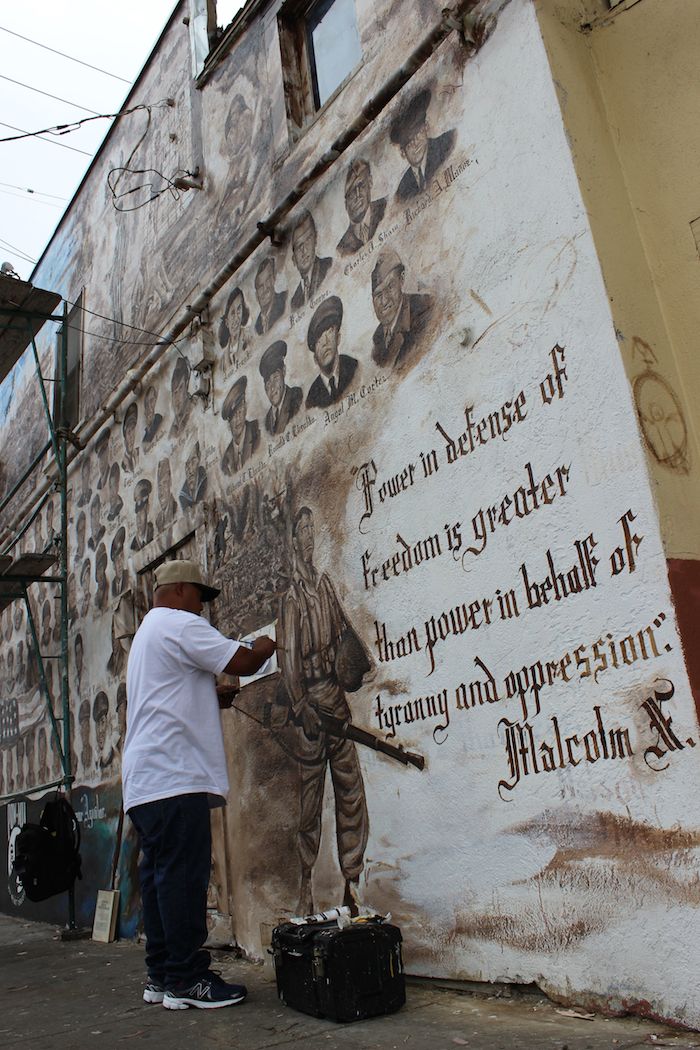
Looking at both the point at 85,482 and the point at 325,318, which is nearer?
the point at 325,318

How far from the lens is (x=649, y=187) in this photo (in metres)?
3.65

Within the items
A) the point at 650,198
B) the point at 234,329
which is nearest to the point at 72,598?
the point at 234,329

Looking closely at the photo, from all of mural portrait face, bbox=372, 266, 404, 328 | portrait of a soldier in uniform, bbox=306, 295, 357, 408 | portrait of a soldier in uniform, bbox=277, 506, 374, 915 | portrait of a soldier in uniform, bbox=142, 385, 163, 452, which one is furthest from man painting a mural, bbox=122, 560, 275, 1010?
portrait of a soldier in uniform, bbox=142, 385, 163, 452

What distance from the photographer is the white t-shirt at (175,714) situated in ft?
12.3

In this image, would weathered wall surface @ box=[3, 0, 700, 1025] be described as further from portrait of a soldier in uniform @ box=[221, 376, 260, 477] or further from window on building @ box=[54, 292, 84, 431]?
window on building @ box=[54, 292, 84, 431]

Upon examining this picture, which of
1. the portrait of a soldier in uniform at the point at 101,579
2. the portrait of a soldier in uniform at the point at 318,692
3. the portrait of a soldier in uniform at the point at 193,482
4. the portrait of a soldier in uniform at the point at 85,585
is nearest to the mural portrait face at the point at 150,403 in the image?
the portrait of a soldier in uniform at the point at 193,482

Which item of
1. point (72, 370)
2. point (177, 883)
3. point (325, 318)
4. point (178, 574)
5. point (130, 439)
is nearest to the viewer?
point (177, 883)

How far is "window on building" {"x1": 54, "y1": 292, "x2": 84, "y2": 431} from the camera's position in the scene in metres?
9.40

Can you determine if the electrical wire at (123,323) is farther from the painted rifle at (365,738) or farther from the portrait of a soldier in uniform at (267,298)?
the painted rifle at (365,738)

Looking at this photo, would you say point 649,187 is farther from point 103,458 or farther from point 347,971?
point 103,458

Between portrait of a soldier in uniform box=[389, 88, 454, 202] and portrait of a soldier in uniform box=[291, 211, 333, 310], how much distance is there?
75 cm

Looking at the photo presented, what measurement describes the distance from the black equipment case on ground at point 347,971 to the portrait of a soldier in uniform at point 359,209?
330 cm

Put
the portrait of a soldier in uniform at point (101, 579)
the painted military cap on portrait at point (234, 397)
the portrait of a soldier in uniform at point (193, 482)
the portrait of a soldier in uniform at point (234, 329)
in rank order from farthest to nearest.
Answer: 1. the portrait of a soldier in uniform at point (101, 579)
2. the portrait of a soldier in uniform at point (193, 482)
3. the portrait of a soldier in uniform at point (234, 329)
4. the painted military cap on portrait at point (234, 397)

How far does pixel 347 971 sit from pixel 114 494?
18.0 feet
